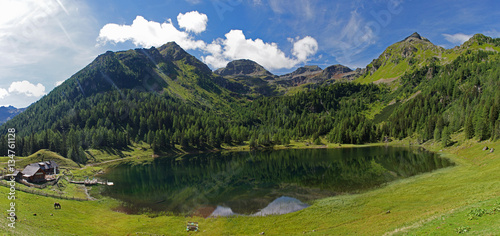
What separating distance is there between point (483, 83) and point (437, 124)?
6539 cm

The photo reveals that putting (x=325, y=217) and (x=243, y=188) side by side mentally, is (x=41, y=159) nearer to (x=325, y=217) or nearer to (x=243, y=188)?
(x=243, y=188)

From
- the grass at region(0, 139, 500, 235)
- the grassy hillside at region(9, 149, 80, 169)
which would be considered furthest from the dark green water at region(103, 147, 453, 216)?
the grassy hillside at region(9, 149, 80, 169)

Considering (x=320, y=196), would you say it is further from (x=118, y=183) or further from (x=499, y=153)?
(x=118, y=183)

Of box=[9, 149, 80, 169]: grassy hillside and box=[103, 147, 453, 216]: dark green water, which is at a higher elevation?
box=[9, 149, 80, 169]: grassy hillside

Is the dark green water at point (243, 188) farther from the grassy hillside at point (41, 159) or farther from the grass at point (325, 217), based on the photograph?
the grassy hillside at point (41, 159)

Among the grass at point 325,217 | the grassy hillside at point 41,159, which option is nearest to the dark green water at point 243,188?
the grass at point 325,217

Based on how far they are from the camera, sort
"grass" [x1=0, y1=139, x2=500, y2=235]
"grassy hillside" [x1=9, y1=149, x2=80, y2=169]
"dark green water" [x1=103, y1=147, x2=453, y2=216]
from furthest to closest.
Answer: "grassy hillside" [x1=9, y1=149, x2=80, y2=169] → "dark green water" [x1=103, y1=147, x2=453, y2=216] → "grass" [x1=0, y1=139, x2=500, y2=235]

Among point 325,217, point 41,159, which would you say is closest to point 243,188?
point 325,217

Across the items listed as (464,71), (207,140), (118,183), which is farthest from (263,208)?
(464,71)

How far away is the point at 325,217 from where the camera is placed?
37.8 meters

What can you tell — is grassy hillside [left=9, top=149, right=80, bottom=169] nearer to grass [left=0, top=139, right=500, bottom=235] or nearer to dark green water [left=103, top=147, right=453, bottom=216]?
dark green water [left=103, top=147, right=453, bottom=216]

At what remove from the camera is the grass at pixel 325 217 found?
28.1 meters

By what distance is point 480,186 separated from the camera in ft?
118

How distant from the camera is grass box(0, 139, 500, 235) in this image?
28.1 m
